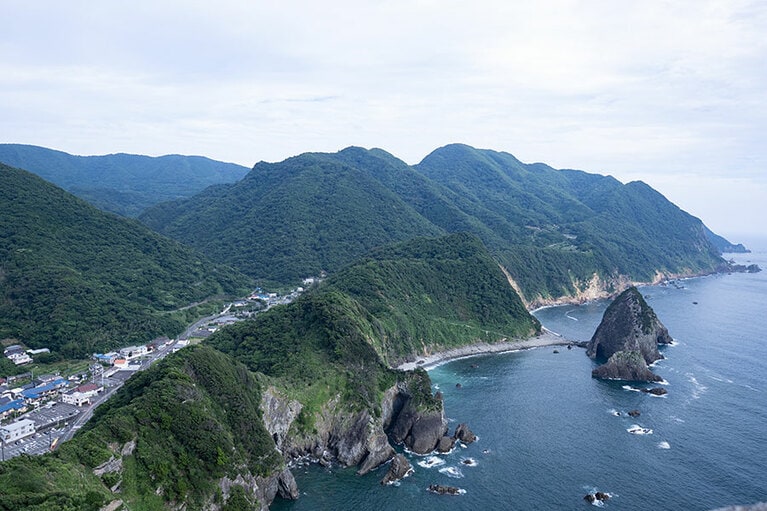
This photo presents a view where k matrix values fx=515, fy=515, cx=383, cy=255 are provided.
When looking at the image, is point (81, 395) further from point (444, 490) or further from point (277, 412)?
point (444, 490)

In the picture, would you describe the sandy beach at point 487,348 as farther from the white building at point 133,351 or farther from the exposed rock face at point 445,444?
the white building at point 133,351

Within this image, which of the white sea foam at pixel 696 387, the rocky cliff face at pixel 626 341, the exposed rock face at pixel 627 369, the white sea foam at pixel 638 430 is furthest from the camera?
the rocky cliff face at pixel 626 341

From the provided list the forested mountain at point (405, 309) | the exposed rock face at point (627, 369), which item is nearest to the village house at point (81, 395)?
the forested mountain at point (405, 309)

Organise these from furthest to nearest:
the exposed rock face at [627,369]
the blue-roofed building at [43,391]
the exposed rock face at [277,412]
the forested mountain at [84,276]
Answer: the forested mountain at [84,276] < the exposed rock face at [627,369] < the blue-roofed building at [43,391] < the exposed rock face at [277,412]

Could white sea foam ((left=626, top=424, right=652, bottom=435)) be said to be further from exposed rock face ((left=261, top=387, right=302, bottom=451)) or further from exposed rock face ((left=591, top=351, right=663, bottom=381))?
Result: exposed rock face ((left=261, top=387, right=302, bottom=451))

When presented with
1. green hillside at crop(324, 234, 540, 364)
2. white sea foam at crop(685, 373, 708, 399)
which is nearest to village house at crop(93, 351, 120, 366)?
green hillside at crop(324, 234, 540, 364)

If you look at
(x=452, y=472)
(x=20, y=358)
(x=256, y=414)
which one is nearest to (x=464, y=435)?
(x=452, y=472)
